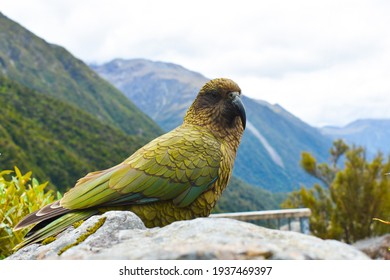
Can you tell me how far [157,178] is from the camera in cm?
284

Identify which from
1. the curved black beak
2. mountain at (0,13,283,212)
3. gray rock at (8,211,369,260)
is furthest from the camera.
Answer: mountain at (0,13,283,212)

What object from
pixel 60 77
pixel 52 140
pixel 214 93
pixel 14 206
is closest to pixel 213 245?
pixel 214 93

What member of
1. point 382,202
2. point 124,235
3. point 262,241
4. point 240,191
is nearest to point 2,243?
point 124,235

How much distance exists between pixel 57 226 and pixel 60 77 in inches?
5358

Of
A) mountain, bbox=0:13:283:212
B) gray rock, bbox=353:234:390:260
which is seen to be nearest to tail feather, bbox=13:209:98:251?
gray rock, bbox=353:234:390:260

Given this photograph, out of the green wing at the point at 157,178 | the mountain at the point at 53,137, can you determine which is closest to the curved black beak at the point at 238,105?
the green wing at the point at 157,178

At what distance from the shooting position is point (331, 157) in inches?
935

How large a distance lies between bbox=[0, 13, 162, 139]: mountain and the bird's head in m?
115

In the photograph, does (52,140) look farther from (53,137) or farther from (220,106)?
(220,106)

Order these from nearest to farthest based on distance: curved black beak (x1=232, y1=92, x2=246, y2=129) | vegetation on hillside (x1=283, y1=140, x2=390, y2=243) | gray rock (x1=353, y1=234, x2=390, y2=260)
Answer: curved black beak (x1=232, y1=92, x2=246, y2=129)
gray rock (x1=353, y1=234, x2=390, y2=260)
vegetation on hillside (x1=283, y1=140, x2=390, y2=243)

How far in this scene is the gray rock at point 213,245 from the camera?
5.17 ft

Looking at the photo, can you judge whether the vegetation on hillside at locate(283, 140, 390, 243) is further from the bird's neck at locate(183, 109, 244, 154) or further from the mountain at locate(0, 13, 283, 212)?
the mountain at locate(0, 13, 283, 212)

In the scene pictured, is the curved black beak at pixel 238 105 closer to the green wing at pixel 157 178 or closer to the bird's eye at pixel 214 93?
the bird's eye at pixel 214 93

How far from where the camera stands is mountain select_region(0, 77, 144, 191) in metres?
39.5
